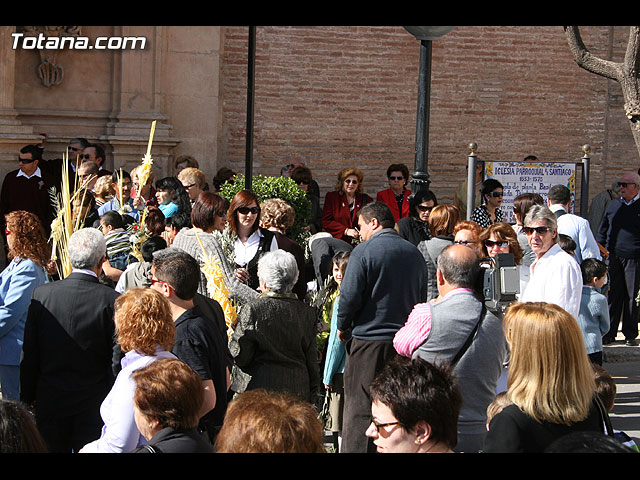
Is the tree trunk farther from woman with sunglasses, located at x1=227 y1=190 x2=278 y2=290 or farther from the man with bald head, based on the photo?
the man with bald head

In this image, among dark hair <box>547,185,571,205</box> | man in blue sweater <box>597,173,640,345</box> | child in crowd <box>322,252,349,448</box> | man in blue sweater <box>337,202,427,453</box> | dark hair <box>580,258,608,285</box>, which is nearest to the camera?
man in blue sweater <box>337,202,427,453</box>

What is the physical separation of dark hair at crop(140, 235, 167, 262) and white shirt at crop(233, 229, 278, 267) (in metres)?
0.64

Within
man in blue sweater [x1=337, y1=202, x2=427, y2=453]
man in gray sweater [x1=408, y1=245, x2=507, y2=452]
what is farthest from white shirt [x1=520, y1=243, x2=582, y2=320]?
man in gray sweater [x1=408, y1=245, x2=507, y2=452]

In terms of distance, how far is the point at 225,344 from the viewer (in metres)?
5.50

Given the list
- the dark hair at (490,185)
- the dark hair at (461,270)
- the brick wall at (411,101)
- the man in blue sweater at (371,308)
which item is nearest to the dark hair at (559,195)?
the dark hair at (490,185)

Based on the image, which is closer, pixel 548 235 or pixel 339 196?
pixel 548 235

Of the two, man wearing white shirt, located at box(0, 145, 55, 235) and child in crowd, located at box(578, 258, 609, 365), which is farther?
man wearing white shirt, located at box(0, 145, 55, 235)

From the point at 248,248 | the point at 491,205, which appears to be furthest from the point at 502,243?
the point at 491,205

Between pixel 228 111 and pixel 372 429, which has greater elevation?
pixel 228 111

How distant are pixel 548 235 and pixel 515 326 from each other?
2.84m

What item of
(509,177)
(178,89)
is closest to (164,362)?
(509,177)

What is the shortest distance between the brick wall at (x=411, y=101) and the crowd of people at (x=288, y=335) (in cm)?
631

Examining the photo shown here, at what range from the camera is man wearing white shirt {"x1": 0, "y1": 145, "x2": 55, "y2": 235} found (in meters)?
11.8
